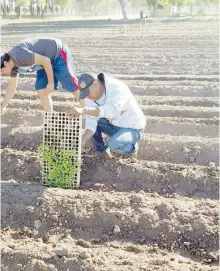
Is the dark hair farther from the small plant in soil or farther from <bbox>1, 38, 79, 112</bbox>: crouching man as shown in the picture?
the small plant in soil

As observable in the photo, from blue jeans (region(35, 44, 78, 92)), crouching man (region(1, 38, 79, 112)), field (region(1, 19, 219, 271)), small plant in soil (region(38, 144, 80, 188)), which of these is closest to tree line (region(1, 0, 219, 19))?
field (region(1, 19, 219, 271))

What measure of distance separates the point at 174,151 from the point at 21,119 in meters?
2.15

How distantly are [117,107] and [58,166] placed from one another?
75 centimetres

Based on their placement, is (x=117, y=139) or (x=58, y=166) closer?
(x=58, y=166)

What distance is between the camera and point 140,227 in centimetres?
405

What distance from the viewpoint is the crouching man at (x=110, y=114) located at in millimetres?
4465

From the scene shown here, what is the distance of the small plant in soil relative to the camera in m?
4.46

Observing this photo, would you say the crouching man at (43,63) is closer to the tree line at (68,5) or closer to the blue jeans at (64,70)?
the blue jeans at (64,70)

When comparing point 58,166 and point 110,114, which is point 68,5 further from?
point 58,166

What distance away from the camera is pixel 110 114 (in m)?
4.58

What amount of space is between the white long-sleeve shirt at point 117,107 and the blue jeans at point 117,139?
74 millimetres

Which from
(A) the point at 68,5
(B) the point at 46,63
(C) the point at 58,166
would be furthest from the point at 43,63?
(A) the point at 68,5

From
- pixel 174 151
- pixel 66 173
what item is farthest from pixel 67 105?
pixel 66 173

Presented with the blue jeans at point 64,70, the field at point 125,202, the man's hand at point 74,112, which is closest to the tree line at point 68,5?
the field at point 125,202
